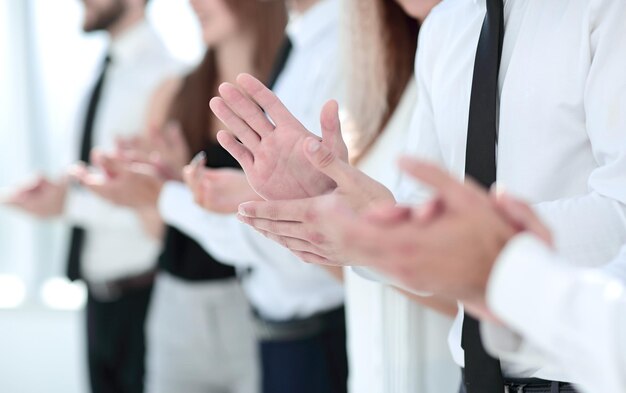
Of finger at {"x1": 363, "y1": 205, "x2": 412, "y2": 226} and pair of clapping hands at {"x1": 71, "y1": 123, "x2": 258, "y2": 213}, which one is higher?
pair of clapping hands at {"x1": 71, "y1": 123, "x2": 258, "y2": 213}

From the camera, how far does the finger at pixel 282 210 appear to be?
1145 millimetres

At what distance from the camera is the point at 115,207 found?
2.92 m

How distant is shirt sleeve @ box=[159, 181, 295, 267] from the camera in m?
2.06

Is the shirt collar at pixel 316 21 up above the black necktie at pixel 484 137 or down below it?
above

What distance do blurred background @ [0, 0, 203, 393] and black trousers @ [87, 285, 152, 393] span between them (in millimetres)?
1098

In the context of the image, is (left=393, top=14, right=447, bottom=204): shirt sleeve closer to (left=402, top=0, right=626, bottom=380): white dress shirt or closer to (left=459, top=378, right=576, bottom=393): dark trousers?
(left=402, top=0, right=626, bottom=380): white dress shirt

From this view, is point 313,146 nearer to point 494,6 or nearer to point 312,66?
point 494,6

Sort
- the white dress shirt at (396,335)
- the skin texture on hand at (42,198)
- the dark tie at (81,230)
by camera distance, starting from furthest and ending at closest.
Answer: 1. the dark tie at (81,230)
2. the skin texture on hand at (42,198)
3. the white dress shirt at (396,335)

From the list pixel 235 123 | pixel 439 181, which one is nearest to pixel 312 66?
pixel 235 123

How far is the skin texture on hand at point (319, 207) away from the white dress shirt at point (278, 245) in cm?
80

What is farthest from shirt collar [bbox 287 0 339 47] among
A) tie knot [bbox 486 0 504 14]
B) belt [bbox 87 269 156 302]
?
belt [bbox 87 269 156 302]

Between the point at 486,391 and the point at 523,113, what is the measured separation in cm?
37

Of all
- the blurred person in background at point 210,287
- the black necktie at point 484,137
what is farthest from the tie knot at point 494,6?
the blurred person in background at point 210,287

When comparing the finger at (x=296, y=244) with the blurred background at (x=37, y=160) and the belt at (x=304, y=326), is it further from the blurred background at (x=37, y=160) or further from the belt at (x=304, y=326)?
the blurred background at (x=37, y=160)
